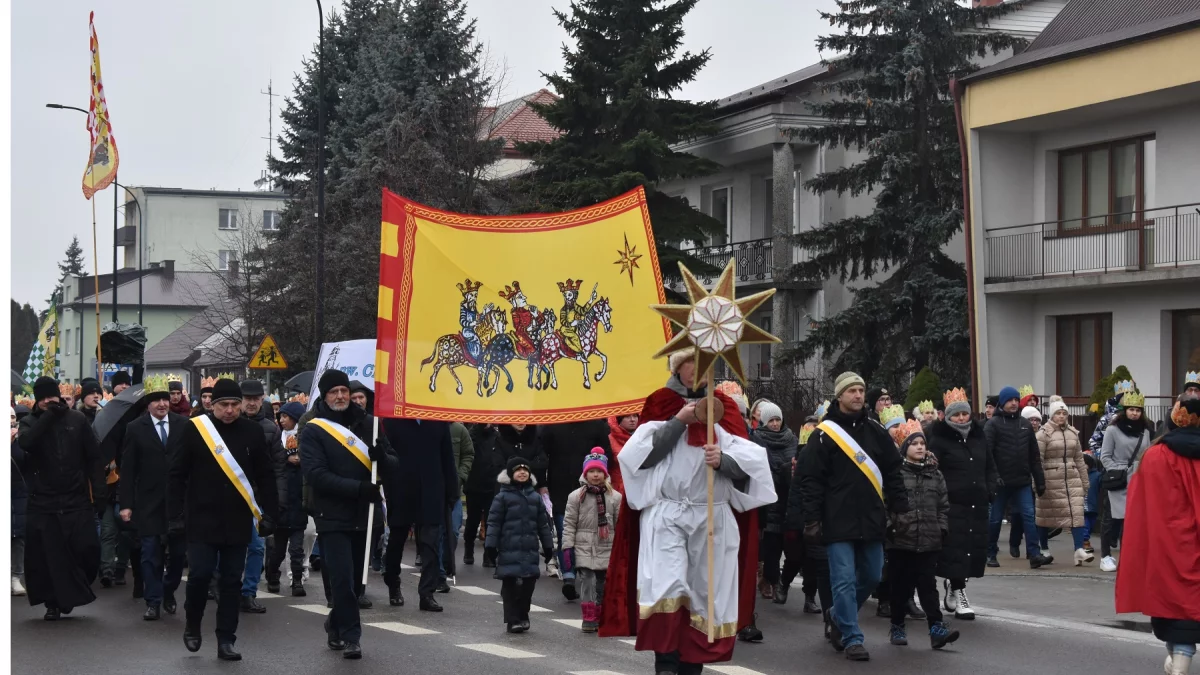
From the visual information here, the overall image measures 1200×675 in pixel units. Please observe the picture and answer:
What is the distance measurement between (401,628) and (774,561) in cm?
380

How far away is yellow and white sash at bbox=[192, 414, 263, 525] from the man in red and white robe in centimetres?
332

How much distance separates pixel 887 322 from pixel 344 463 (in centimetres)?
2150

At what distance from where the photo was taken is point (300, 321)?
1556 inches

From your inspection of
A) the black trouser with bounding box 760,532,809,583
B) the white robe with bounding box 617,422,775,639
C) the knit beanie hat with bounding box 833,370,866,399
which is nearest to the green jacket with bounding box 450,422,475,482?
the black trouser with bounding box 760,532,809,583

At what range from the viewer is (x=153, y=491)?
14.1 meters

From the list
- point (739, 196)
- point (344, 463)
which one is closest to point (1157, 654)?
point (344, 463)

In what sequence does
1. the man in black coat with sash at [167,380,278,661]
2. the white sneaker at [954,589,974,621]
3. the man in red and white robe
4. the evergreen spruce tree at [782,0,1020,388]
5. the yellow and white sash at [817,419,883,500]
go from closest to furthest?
the man in red and white robe
the man in black coat with sash at [167,380,278,661]
the yellow and white sash at [817,419,883,500]
the white sneaker at [954,589,974,621]
the evergreen spruce tree at [782,0,1020,388]

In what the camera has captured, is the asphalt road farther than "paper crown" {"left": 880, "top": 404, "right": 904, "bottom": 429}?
No

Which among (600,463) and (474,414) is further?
(600,463)

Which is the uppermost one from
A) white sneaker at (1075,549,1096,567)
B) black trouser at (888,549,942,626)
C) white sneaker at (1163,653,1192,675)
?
black trouser at (888,549,942,626)

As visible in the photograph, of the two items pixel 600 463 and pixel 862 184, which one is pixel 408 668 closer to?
pixel 600 463

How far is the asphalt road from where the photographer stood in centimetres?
1115

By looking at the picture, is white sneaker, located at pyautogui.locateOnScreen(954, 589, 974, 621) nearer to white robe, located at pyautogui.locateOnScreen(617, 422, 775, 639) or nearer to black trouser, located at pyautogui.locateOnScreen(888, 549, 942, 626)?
black trouser, located at pyautogui.locateOnScreen(888, 549, 942, 626)

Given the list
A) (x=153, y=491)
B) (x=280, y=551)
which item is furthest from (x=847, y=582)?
(x=280, y=551)
